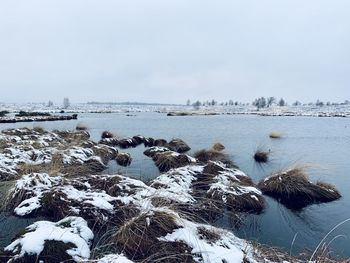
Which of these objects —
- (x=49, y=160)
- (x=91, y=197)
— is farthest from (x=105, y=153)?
(x=91, y=197)

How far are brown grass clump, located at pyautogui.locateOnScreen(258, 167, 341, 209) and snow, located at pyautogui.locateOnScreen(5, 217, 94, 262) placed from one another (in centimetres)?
529

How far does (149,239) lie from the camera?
448 cm

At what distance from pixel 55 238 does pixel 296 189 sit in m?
6.46

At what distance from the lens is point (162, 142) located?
18312 mm

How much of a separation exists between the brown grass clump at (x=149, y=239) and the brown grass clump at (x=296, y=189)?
14.4 ft

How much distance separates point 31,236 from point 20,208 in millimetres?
2077

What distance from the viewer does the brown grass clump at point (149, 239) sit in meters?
4.18

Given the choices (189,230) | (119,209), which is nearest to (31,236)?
(119,209)

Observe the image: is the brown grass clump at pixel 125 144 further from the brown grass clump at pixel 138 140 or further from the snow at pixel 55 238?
the snow at pixel 55 238

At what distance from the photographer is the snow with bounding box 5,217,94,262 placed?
4.06 meters

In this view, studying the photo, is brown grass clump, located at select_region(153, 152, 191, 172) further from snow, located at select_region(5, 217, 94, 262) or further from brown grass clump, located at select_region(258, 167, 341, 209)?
snow, located at select_region(5, 217, 94, 262)

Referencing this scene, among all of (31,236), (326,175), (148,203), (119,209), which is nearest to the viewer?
(31,236)

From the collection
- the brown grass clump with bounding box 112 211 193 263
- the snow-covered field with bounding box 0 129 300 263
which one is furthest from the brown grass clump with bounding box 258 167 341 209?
the brown grass clump with bounding box 112 211 193 263

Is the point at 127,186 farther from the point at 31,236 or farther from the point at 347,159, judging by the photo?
the point at 347,159
